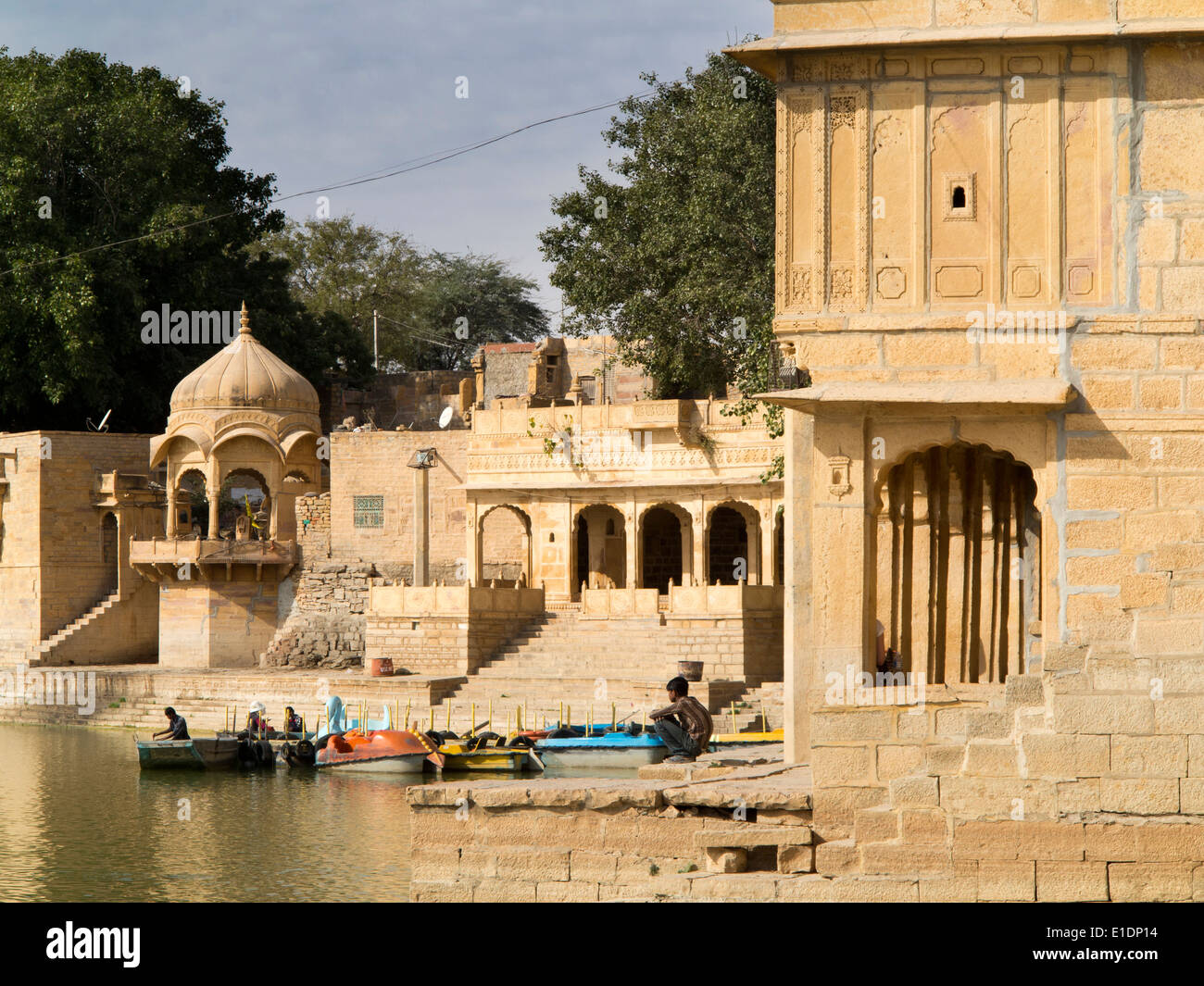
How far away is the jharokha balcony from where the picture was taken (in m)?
31.8

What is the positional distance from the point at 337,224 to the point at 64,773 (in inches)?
1133

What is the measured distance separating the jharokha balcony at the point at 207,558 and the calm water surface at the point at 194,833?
6.72 meters

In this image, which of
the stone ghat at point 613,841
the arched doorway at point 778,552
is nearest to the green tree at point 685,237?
the arched doorway at point 778,552

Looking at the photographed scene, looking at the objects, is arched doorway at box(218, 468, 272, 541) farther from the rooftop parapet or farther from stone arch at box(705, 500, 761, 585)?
the rooftop parapet

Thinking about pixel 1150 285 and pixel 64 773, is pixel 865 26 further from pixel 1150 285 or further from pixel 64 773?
pixel 64 773

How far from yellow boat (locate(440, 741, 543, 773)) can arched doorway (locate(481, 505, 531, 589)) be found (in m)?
10.8

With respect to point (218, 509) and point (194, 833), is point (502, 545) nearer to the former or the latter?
point (218, 509)

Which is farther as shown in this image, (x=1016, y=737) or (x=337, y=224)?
(x=337, y=224)

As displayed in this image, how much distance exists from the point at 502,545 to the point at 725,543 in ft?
A: 14.5

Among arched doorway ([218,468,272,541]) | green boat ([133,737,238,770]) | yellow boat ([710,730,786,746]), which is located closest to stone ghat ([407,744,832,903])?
yellow boat ([710,730,786,746])

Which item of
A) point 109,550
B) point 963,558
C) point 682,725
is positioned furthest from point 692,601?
point 963,558

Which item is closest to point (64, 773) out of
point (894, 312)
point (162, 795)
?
point (162, 795)

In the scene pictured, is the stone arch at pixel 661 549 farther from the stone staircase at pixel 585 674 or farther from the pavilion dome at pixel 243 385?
the pavilion dome at pixel 243 385
